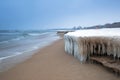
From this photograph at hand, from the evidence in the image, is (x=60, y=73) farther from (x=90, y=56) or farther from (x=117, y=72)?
(x=117, y=72)

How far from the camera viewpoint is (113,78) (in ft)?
15.9

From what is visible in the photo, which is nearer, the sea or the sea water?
the sea water

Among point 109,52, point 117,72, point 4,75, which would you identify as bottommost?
point 4,75

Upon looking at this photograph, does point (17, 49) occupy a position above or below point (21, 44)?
above

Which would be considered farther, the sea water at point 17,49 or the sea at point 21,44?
the sea at point 21,44

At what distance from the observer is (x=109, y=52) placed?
5922mm

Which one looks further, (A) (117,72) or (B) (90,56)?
(B) (90,56)

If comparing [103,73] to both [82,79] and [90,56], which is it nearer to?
[82,79]

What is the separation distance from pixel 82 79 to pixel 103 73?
2.58 ft

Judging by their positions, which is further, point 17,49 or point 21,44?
point 21,44

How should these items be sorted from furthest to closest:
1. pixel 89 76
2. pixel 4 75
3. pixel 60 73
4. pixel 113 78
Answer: pixel 4 75
pixel 60 73
pixel 89 76
pixel 113 78

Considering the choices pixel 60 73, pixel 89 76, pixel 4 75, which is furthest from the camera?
pixel 4 75

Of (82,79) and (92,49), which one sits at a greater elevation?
(92,49)

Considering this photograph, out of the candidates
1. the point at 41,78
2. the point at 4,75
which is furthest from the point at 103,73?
A: the point at 4,75
